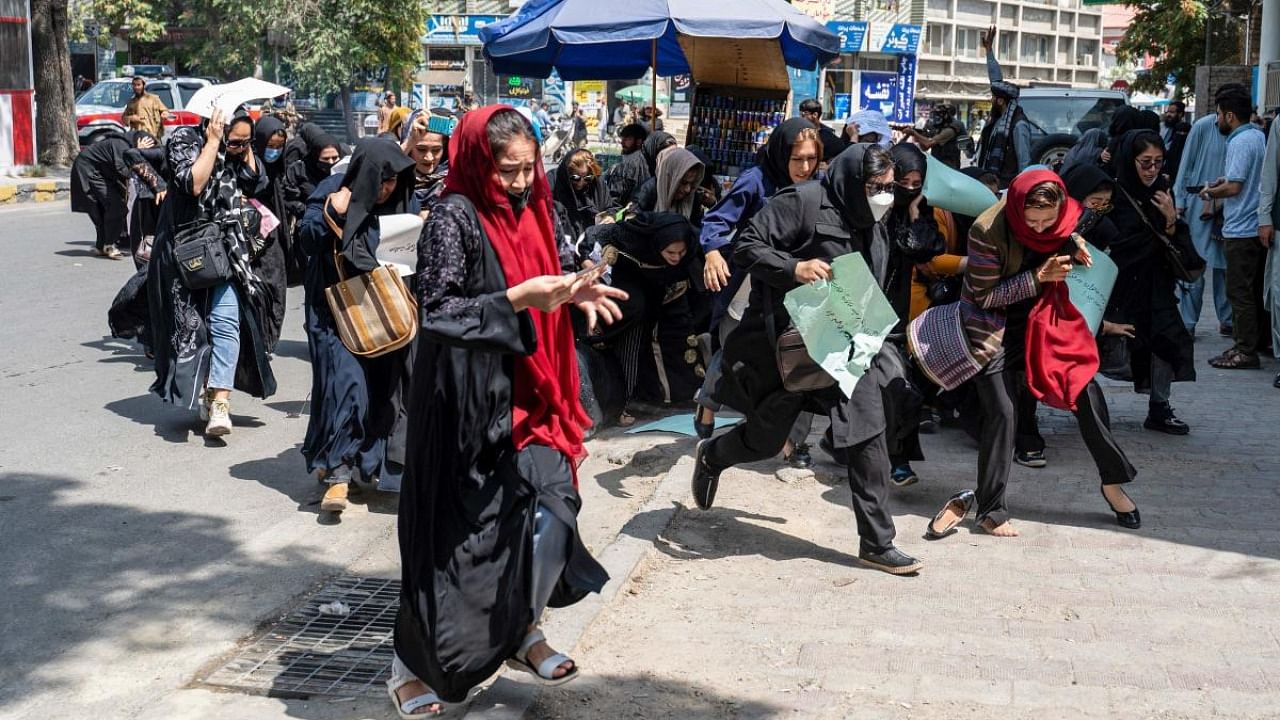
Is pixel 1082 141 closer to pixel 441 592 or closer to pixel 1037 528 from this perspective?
pixel 1037 528

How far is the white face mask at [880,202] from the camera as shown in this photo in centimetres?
549

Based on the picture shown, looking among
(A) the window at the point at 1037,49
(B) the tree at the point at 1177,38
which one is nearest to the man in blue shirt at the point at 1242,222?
(B) the tree at the point at 1177,38

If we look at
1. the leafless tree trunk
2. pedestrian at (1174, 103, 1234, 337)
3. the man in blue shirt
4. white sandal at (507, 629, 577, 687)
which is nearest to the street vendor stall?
pedestrian at (1174, 103, 1234, 337)

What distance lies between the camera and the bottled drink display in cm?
1075

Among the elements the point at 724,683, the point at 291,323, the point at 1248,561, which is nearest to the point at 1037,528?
the point at 1248,561

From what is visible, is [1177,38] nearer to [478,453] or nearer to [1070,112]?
[1070,112]

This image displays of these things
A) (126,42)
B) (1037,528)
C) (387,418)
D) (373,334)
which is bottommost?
(1037,528)

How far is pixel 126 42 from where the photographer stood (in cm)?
5116

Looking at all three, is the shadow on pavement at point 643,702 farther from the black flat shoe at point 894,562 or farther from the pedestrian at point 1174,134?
the pedestrian at point 1174,134

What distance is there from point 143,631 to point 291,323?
701cm

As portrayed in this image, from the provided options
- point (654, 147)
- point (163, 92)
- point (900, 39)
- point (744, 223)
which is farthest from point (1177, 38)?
point (900, 39)

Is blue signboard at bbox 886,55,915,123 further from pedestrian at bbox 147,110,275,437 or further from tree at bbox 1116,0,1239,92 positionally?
pedestrian at bbox 147,110,275,437

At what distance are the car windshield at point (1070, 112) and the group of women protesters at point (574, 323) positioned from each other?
13045mm

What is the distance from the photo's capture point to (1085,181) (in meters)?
6.72
